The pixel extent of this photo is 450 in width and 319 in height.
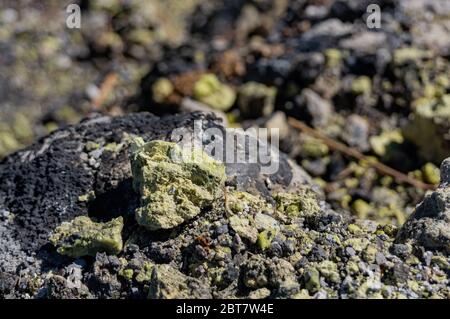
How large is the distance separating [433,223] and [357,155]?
60.0 inches

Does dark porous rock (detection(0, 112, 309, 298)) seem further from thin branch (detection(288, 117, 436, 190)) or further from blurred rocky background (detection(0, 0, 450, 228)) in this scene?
thin branch (detection(288, 117, 436, 190))

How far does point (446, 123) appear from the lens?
298 centimetres

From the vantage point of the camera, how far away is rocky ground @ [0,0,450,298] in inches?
68.7

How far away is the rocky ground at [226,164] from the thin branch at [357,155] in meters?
0.02

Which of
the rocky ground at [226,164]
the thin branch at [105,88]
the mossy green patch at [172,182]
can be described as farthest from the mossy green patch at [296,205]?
the thin branch at [105,88]

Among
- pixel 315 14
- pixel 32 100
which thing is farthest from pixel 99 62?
pixel 315 14

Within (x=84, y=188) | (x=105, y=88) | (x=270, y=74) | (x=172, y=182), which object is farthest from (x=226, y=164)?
(x=105, y=88)

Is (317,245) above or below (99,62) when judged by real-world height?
below

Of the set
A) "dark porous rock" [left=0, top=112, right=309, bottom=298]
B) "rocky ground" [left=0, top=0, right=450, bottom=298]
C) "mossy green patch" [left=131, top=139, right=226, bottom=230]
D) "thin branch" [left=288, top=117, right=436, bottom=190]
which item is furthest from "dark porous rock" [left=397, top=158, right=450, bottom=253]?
"thin branch" [left=288, top=117, right=436, bottom=190]

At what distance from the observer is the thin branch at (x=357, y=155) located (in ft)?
9.87

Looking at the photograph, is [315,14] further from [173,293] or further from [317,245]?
[173,293]

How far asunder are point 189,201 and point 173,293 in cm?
32

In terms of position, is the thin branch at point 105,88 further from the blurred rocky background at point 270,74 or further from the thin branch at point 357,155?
the thin branch at point 357,155
